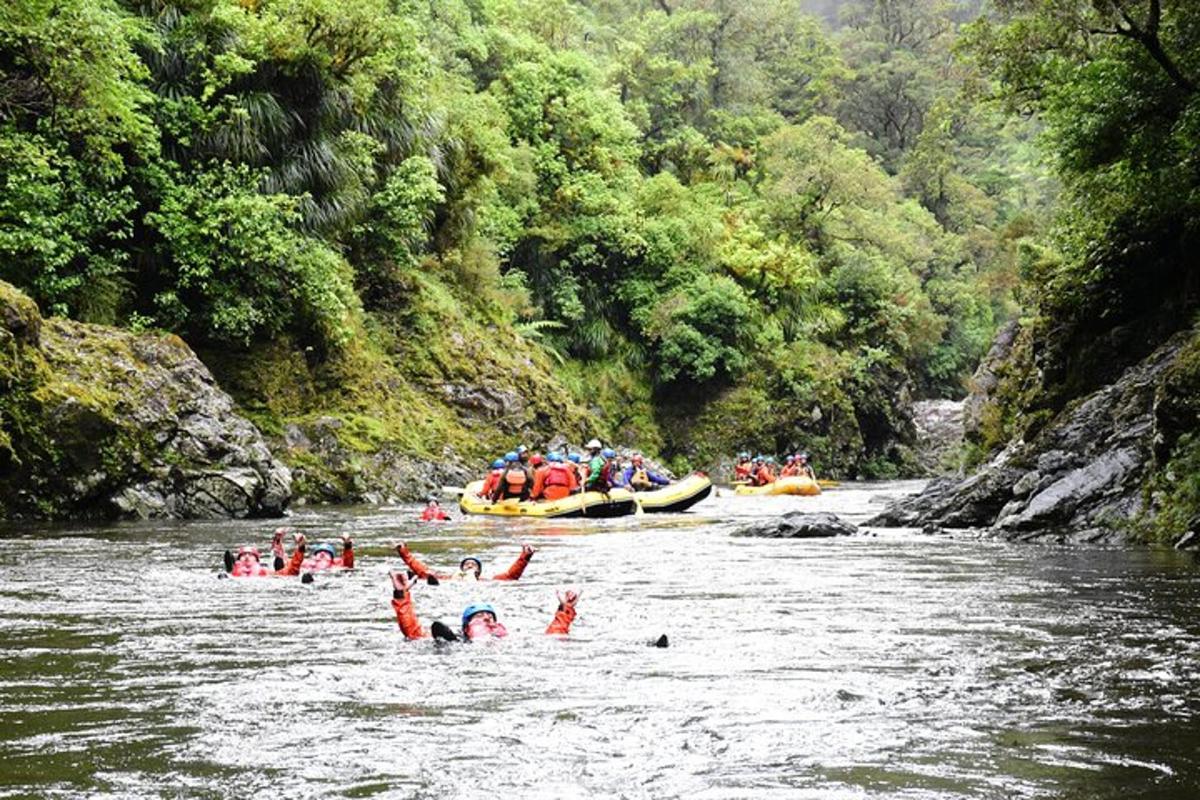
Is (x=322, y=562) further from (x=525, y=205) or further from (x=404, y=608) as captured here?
(x=525, y=205)

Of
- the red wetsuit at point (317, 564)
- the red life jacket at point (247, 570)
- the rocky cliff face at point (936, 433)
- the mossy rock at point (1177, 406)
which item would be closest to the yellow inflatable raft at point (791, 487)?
the rocky cliff face at point (936, 433)

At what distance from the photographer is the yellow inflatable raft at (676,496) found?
24484mm

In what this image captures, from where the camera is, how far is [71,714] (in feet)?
19.8

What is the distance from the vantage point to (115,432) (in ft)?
61.3

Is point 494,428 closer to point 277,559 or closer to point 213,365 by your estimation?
point 213,365

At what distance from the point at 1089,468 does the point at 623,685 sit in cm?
1106

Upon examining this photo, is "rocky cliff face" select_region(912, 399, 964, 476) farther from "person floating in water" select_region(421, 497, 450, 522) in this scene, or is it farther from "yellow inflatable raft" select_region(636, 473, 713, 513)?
"person floating in water" select_region(421, 497, 450, 522)

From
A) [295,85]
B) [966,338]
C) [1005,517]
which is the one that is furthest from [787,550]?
[966,338]

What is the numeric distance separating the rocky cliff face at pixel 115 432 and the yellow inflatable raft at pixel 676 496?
23.1 ft

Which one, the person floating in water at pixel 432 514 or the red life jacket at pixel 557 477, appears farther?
the red life jacket at pixel 557 477

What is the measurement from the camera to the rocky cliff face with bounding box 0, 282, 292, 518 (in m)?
17.8

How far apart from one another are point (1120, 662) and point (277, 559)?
318 inches

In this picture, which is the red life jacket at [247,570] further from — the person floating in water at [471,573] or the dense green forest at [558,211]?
the dense green forest at [558,211]

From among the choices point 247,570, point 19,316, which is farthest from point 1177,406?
point 19,316
